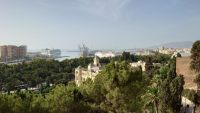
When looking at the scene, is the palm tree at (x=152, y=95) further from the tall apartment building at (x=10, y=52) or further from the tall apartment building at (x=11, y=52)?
the tall apartment building at (x=11, y=52)

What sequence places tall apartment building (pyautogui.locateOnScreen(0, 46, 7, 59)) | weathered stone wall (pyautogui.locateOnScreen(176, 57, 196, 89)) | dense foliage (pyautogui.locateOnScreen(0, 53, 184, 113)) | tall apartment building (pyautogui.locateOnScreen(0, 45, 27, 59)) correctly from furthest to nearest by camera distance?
tall apartment building (pyautogui.locateOnScreen(0, 46, 7, 59)), tall apartment building (pyautogui.locateOnScreen(0, 45, 27, 59)), weathered stone wall (pyautogui.locateOnScreen(176, 57, 196, 89)), dense foliage (pyautogui.locateOnScreen(0, 53, 184, 113))

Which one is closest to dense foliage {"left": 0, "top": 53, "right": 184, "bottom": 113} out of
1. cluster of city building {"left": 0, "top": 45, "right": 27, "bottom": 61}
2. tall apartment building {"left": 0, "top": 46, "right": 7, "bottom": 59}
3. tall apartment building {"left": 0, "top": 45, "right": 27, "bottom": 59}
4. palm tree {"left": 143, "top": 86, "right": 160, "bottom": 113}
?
palm tree {"left": 143, "top": 86, "right": 160, "bottom": 113}

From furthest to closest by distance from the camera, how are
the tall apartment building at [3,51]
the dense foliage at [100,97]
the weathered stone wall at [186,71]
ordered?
the tall apartment building at [3,51], the weathered stone wall at [186,71], the dense foliage at [100,97]

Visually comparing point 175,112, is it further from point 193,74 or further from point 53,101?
point 53,101

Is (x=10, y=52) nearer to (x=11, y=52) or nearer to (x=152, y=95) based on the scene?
(x=11, y=52)

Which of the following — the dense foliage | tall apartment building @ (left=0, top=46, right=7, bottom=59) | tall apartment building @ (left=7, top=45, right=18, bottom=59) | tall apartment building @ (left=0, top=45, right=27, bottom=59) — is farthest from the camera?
tall apartment building @ (left=7, top=45, right=18, bottom=59)

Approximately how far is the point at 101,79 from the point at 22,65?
168 ft

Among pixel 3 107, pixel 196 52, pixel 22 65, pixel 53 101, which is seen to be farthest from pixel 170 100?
pixel 22 65

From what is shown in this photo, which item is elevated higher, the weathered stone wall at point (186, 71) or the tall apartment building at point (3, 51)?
the weathered stone wall at point (186, 71)

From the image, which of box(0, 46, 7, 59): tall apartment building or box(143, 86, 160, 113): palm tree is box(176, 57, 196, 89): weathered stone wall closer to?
box(143, 86, 160, 113): palm tree

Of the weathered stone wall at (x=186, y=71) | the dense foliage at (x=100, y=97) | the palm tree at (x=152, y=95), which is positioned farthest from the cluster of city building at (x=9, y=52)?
the dense foliage at (x=100, y=97)

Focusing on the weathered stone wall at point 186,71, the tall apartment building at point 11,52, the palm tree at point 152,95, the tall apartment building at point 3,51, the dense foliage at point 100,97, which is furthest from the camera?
the tall apartment building at point 11,52

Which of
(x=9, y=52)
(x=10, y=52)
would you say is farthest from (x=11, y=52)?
(x=9, y=52)

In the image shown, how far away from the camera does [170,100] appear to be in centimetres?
2517
